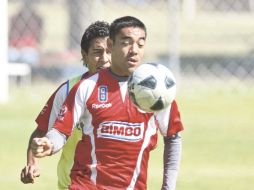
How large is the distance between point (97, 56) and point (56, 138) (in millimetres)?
1167

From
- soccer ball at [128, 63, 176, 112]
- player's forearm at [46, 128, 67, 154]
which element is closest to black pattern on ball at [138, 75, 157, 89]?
soccer ball at [128, 63, 176, 112]

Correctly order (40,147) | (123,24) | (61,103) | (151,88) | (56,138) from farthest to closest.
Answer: (61,103) < (123,24) < (56,138) < (151,88) < (40,147)

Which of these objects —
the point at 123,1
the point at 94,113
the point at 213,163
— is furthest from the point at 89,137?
the point at 123,1

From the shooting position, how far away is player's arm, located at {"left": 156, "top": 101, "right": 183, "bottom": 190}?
624 centimetres

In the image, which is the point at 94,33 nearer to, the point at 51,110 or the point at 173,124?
the point at 51,110

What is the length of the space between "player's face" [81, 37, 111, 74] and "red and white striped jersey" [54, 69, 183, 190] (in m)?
0.79

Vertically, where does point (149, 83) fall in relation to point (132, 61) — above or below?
below

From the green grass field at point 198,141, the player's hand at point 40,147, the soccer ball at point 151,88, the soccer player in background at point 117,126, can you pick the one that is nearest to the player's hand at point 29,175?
the soccer player in background at point 117,126

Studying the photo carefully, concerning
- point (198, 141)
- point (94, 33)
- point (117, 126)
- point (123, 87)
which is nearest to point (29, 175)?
point (117, 126)

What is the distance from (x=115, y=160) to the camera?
20.4 ft

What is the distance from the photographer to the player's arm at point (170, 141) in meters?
6.24

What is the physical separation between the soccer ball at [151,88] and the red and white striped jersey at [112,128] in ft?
0.78

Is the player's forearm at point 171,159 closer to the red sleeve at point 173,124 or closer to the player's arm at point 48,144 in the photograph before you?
the red sleeve at point 173,124

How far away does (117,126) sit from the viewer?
6184 millimetres
